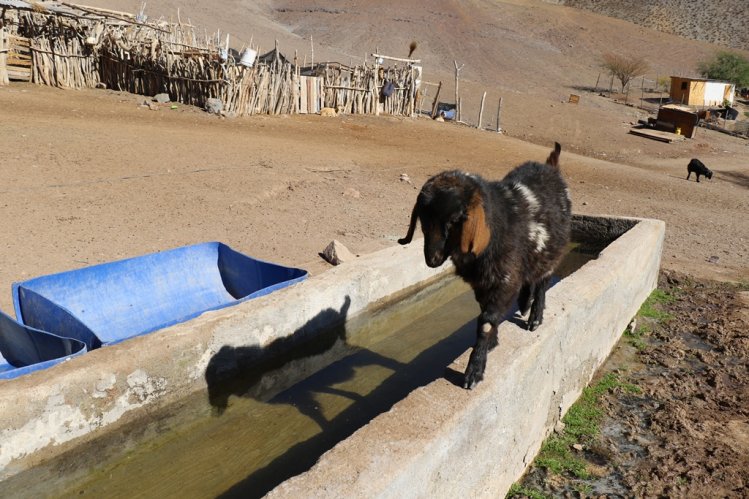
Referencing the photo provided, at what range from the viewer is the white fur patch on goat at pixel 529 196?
146 inches

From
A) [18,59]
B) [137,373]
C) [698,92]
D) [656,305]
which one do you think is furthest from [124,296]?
[698,92]

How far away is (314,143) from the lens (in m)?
13.3

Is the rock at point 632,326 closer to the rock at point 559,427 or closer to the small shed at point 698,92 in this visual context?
the rock at point 559,427

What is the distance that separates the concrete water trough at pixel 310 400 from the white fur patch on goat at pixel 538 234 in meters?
0.64

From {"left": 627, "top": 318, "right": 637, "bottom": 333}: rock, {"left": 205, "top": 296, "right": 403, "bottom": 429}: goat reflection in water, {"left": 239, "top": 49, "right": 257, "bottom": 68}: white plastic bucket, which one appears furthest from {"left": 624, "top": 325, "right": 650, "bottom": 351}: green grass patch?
{"left": 239, "top": 49, "right": 257, "bottom": 68}: white plastic bucket

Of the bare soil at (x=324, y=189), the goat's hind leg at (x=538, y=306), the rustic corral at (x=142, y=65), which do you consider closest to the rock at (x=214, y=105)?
the rustic corral at (x=142, y=65)

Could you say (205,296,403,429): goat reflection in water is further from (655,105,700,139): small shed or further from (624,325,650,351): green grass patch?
(655,105,700,139): small shed

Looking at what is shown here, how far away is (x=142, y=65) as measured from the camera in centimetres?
1591

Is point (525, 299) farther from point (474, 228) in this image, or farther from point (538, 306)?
point (474, 228)

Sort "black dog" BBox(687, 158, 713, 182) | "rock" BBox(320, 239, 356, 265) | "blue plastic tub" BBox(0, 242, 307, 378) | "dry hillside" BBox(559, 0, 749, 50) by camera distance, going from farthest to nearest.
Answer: "dry hillside" BBox(559, 0, 749, 50) → "black dog" BBox(687, 158, 713, 182) → "rock" BBox(320, 239, 356, 265) → "blue plastic tub" BBox(0, 242, 307, 378)

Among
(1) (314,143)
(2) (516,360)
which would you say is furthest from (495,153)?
(2) (516,360)

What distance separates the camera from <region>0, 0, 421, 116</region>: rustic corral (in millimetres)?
14992

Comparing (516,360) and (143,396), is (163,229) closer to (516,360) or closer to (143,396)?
(143,396)

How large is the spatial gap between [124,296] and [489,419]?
3558 mm
